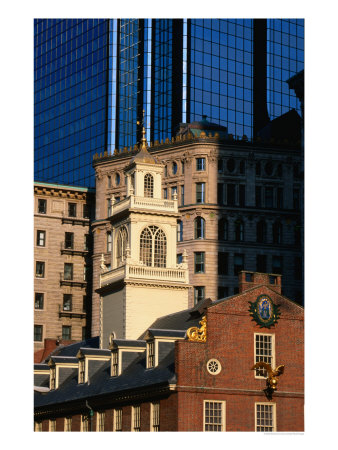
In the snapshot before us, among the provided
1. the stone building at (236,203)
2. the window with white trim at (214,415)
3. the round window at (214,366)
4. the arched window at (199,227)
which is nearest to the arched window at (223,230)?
the stone building at (236,203)

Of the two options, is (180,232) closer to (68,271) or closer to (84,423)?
(68,271)

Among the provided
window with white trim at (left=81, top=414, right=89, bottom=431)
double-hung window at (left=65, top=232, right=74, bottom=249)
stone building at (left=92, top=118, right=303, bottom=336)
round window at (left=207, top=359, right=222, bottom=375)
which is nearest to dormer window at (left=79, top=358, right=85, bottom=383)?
window with white trim at (left=81, top=414, right=89, bottom=431)

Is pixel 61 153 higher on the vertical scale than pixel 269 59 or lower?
lower

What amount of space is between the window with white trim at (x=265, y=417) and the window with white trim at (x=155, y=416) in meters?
5.41

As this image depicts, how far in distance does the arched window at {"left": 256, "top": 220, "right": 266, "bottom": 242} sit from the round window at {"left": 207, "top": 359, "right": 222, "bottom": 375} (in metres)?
59.2

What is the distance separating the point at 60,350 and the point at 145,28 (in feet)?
227

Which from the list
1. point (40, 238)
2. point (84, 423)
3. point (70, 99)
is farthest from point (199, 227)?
point (84, 423)

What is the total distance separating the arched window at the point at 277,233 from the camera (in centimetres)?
12425

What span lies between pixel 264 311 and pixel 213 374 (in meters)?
5.16

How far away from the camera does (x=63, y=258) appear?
134500 millimetres

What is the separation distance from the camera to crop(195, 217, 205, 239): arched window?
402 ft

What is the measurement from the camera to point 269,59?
490ft
